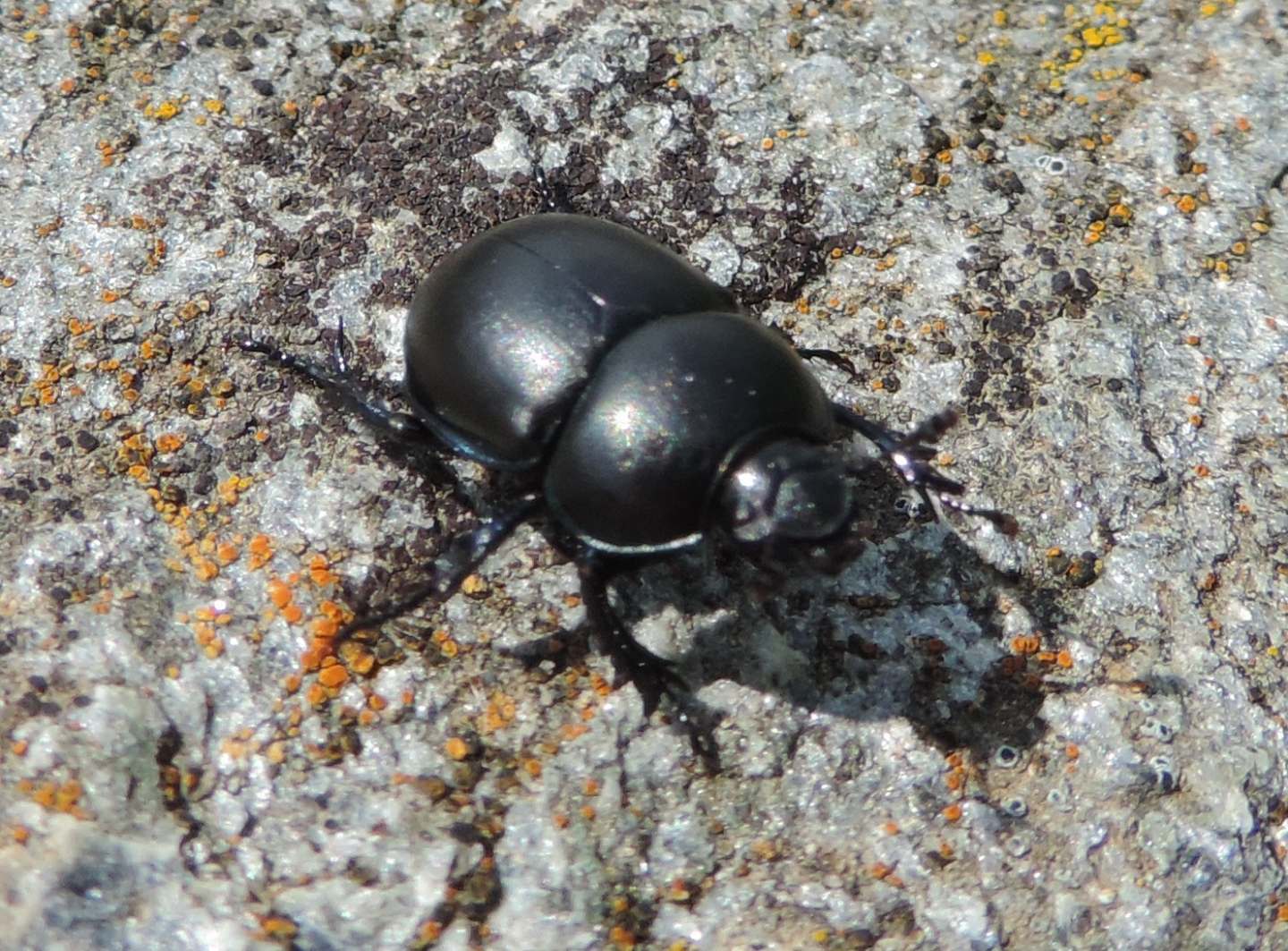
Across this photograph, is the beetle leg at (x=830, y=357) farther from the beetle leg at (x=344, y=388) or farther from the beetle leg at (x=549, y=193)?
the beetle leg at (x=344, y=388)

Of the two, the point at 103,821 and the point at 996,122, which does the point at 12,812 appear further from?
the point at 996,122

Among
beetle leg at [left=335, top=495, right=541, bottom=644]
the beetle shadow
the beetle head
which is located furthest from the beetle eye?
beetle leg at [left=335, top=495, right=541, bottom=644]

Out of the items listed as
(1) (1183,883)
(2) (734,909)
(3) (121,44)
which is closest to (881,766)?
(2) (734,909)

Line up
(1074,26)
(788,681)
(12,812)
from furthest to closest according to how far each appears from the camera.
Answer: (1074,26) < (788,681) < (12,812)

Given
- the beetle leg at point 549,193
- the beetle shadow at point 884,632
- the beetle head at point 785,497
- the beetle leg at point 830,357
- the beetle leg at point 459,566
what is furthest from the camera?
the beetle leg at point 549,193

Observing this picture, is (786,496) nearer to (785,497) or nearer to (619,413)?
(785,497)

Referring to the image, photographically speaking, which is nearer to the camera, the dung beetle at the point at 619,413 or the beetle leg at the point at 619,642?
the dung beetle at the point at 619,413

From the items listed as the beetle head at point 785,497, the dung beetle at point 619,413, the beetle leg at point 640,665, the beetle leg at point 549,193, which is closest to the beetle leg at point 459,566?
the dung beetle at point 619,413

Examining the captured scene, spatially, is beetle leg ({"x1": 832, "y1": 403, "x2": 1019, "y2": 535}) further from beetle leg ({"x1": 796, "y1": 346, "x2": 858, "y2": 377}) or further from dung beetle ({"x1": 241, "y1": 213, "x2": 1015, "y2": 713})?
beetle leg ({"x1": 796, "y1": 346, "x2": 858, "y2": 377})
